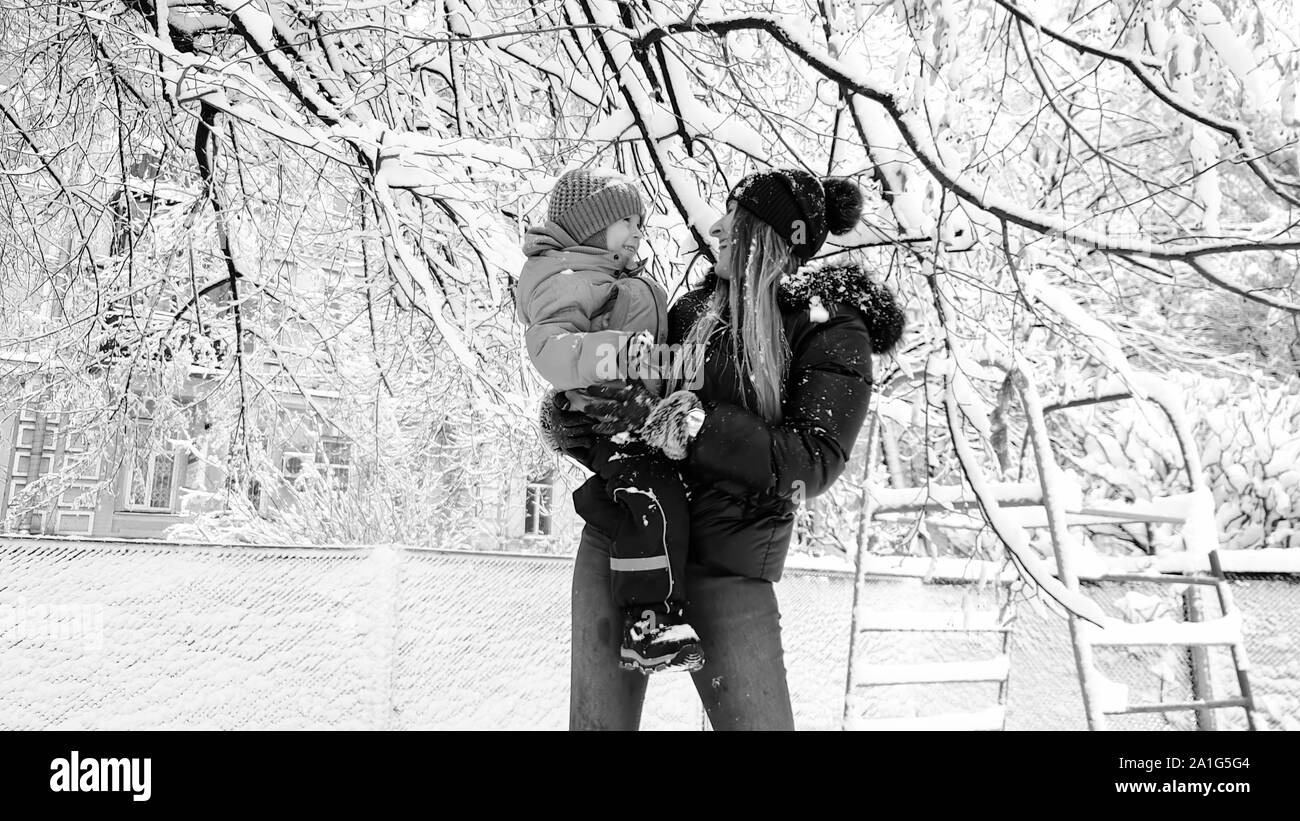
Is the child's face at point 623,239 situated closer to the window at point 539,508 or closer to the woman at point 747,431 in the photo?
the woman at point 747,431

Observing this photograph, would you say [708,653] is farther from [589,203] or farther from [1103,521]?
[1103,521]

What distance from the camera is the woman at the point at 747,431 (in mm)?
1663

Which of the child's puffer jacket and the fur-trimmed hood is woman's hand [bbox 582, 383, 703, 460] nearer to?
the child's puffer jacket

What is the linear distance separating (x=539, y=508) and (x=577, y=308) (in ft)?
31.5

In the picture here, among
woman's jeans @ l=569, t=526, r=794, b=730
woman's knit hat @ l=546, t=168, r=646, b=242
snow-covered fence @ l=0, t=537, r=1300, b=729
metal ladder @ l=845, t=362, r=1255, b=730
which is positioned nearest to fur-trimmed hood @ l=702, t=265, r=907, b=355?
woman's knit hat @ l=546, t=168, r=646, b=242

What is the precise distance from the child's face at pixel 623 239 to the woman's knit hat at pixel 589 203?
0.04ft

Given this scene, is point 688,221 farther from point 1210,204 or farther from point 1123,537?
point 1123,537

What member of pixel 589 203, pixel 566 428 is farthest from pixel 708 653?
pixel 589 203

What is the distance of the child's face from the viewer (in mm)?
1927

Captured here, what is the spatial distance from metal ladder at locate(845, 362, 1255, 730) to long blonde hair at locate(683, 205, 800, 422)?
140cm

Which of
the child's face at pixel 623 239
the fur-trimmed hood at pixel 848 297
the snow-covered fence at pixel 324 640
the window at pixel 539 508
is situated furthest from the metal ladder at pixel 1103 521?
the window at pixel 539 508
